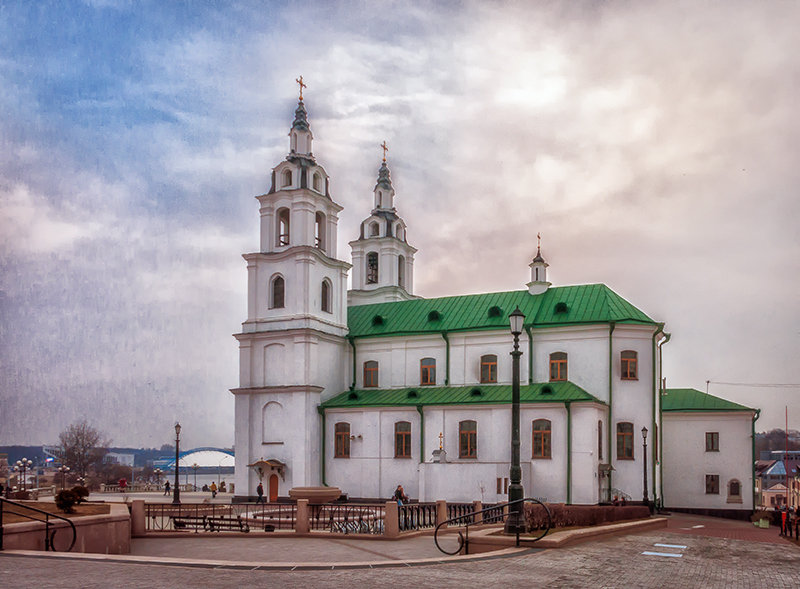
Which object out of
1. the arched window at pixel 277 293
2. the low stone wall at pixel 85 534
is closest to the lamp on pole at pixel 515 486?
the low stone wall at pixel 85 534

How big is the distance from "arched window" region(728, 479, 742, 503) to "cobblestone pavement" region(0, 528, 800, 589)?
2893 centimetres

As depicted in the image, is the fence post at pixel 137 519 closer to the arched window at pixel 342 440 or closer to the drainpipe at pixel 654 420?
the arched window at pixel 342 440

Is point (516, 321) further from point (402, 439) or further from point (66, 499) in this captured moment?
point (402, 439)

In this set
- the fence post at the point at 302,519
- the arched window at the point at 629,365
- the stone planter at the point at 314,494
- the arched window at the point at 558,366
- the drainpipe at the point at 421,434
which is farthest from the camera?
the drainpipe at the point at 421,434

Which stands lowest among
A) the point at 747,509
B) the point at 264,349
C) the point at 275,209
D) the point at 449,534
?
the point at 747,509

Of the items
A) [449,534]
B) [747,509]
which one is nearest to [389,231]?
[747,509]

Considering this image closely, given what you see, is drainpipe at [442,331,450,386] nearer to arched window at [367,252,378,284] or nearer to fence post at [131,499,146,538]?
arched window at [367,252,378,284]

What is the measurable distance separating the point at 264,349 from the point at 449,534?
2681 cm

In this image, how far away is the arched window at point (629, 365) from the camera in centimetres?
4362

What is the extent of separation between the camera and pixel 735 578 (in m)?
15.4

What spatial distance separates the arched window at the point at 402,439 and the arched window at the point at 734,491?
709 inches

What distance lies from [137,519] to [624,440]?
26476mm

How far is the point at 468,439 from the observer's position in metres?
44.3

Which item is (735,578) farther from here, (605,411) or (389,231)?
(389,231)
